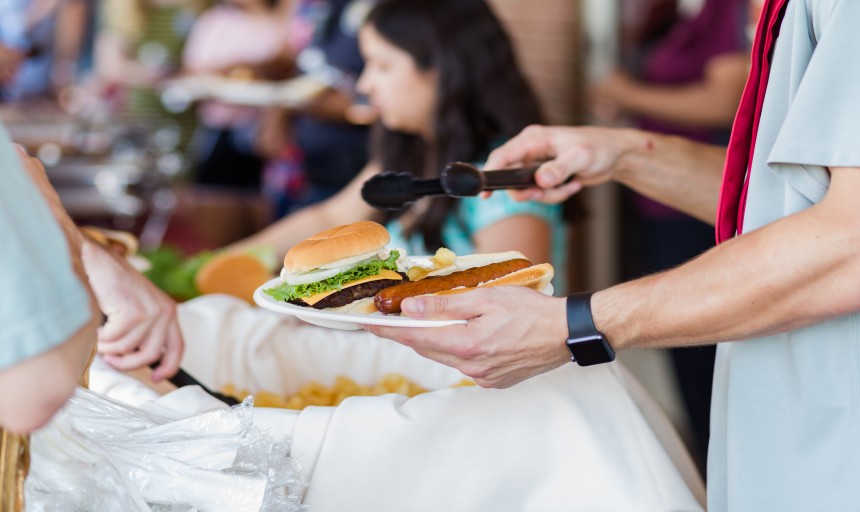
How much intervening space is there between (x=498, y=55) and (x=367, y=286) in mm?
1322

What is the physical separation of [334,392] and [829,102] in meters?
0.70

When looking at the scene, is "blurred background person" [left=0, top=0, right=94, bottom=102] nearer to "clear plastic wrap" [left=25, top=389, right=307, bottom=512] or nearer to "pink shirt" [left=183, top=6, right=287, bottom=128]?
"pink shirt" [left=183, top=6, right=287, bottom=128]

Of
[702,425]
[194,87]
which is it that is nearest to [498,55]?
[702,425]

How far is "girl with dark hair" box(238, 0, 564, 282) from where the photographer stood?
216 centimetres

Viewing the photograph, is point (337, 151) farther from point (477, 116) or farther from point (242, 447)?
point (242, 447)

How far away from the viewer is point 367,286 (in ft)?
3.49

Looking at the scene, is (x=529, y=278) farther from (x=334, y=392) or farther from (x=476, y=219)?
(x=476, y=219)

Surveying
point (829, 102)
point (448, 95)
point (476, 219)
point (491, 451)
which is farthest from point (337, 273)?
point (448, 95)

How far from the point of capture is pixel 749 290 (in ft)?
3.17

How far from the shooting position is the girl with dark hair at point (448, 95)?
2.16 meters

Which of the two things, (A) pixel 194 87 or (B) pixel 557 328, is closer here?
(B) pixel 557 328

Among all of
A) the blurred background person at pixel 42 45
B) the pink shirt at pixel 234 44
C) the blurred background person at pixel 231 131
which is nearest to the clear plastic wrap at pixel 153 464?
the blurred background person at pixel 231 131

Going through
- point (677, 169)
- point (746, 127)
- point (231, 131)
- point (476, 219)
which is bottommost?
point (231, 131)

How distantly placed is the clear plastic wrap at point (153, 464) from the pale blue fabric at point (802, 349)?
49cm
